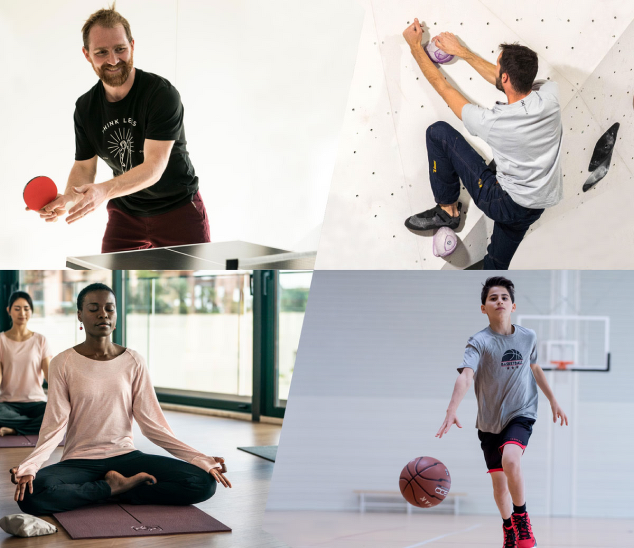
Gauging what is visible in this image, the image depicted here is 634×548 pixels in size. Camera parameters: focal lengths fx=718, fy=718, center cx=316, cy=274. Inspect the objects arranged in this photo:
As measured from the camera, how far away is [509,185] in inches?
124

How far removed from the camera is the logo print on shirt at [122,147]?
328 cm

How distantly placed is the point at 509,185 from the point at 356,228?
70 cm

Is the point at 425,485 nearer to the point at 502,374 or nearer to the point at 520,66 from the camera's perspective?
the point at 502,374

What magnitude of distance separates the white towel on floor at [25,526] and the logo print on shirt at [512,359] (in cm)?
193

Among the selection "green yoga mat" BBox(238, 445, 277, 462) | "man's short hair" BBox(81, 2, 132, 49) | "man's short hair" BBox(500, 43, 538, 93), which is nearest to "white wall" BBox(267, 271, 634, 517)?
"green yoga mat" BBox(238, 445, 277, 462)

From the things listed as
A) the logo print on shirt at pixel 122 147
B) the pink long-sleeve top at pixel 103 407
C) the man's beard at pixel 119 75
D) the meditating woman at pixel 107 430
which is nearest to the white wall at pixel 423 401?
the meditating woman at pixel 107 430

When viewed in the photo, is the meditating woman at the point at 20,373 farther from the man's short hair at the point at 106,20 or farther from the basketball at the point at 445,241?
the basketball at the point at 445,241

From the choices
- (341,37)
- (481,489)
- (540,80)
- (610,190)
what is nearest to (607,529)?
(481,489)

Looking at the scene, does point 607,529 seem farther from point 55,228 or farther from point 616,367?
point 55,228

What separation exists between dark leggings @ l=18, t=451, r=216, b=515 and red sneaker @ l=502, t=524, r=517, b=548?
1.24 meters

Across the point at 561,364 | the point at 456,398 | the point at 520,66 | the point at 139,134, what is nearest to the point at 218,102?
the point at 139,134

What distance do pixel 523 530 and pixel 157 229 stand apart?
208 cm

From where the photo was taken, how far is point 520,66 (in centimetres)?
312

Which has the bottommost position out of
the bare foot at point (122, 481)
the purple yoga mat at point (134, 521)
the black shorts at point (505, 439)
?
the purple yoga mat at point (134, 521)
